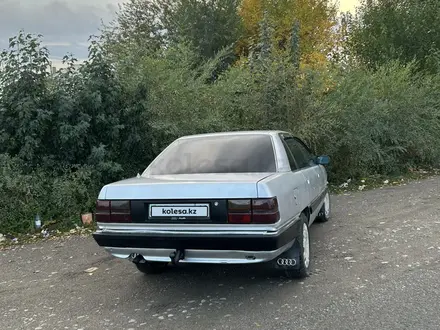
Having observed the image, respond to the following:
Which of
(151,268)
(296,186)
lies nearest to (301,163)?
(296,186)

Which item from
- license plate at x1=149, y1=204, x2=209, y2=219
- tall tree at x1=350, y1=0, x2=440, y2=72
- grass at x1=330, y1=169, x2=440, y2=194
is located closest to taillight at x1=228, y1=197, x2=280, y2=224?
license plate at x1=149, y1=204, x2=209, y2=219

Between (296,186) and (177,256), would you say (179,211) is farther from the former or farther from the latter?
(296,186)

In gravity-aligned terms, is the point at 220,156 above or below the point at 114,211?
above

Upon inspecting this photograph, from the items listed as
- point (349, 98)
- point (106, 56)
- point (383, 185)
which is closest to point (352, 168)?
point (383, 185)

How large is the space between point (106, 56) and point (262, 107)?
3548 millimetres

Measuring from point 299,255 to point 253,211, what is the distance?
97 centimetres

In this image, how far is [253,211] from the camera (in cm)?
360

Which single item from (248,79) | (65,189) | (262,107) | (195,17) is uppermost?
(195,17)

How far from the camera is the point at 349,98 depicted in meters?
10.5

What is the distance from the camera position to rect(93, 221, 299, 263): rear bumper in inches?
141

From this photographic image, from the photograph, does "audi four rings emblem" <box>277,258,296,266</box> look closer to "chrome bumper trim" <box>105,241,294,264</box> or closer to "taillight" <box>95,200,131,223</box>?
"chrome bumper trim" <box>105,241,294,264</box>

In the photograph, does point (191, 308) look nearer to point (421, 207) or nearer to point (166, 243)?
point (166, 243)

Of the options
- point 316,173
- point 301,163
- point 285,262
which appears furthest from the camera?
point 316,173

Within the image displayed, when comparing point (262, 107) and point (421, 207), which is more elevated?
point (262, 107)
